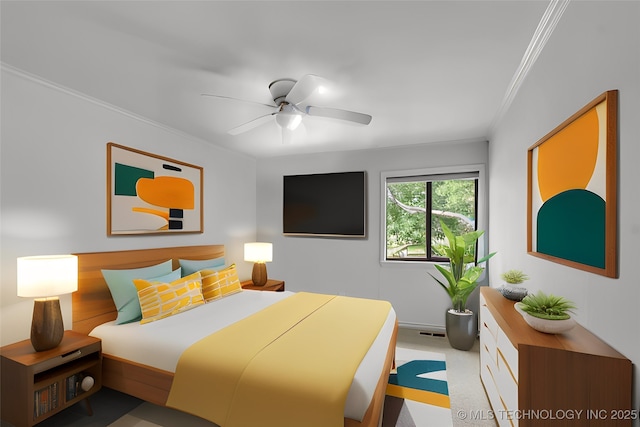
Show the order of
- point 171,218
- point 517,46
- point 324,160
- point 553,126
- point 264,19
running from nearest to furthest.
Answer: point 264,19, point 553,126, point 517,46, point 171,218, point 324,160

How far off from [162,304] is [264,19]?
233cm

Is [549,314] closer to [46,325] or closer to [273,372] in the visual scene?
[273,372]

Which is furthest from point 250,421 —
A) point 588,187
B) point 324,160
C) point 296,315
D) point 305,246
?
point 324,160

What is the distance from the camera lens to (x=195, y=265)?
341cm

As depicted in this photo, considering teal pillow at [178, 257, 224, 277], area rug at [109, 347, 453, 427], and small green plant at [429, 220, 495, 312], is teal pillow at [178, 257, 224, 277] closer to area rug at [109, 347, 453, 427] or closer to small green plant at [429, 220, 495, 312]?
area rug at [109, 347, 453, 427]

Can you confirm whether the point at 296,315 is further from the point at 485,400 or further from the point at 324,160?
the point at 324,160

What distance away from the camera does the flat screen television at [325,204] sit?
14.4ft

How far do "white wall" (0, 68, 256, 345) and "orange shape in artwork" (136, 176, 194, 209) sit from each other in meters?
0.33

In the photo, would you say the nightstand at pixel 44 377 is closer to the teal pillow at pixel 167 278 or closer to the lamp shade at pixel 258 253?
the teal pillow at pixel 167 278

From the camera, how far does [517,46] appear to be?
1813 mm

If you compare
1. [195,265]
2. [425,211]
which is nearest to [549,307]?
[425,211]

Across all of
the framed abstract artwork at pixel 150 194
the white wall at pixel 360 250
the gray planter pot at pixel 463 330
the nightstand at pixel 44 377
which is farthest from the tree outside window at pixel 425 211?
the nightstand at pixel 44 377

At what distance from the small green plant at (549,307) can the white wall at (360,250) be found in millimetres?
2616

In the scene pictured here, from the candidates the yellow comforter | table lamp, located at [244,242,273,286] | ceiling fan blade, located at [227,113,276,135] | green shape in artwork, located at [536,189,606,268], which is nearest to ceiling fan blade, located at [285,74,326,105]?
ceiling fan blade, located at [227,113,276,135]
